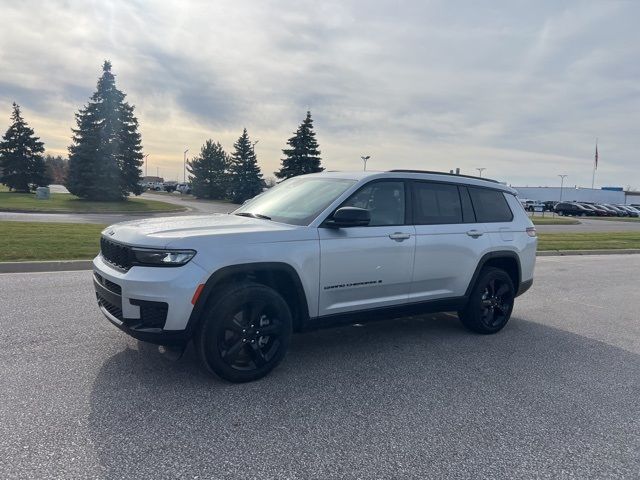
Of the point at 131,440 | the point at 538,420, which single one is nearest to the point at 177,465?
the point at 131,440

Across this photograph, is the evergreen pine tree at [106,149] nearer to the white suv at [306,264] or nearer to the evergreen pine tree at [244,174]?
the evergreen pine tree at [244,174]

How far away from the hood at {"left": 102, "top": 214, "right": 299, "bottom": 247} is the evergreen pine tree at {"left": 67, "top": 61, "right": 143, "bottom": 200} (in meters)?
34.6

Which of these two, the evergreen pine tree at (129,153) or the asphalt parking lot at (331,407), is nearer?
the asphalt parking lot at (331,407)

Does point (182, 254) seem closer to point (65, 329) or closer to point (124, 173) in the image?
point (65, 329)

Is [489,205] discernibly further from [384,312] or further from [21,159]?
[21,159]

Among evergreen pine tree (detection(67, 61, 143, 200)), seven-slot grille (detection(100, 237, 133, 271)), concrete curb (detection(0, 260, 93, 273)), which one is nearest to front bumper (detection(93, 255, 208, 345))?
seven-slot grille (detection(100, 237, 133, 271))

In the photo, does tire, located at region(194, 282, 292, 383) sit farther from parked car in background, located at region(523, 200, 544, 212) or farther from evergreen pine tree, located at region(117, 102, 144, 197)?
parked car in background, located at region(523, 200, 544, 212)

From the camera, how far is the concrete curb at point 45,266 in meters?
8.65

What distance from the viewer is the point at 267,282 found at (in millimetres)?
4281

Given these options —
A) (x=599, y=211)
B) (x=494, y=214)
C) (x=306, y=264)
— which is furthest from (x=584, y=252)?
(x=599, y=211)

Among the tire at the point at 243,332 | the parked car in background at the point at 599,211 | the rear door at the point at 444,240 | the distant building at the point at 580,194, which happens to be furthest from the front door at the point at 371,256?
the distant building at the point at 580,194

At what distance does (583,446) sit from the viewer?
3.30 m

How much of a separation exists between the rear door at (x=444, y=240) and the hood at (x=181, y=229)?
154 cm

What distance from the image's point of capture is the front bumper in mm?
3654
